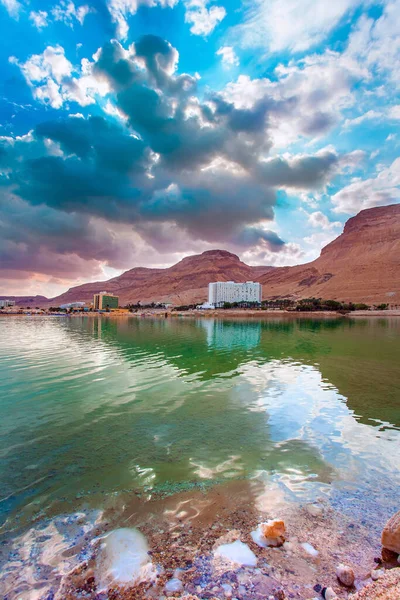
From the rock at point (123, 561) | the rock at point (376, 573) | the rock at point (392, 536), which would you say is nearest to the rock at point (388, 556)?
the rock at point (392, 536)

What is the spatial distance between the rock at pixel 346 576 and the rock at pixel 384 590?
2.37ft

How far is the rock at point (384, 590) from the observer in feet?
11.7

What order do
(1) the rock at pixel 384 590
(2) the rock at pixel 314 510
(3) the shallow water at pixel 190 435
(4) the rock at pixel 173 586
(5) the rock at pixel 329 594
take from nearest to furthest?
1. (1) the rock at pixel 384 590
2. (5) the rock at pixel 329 594
3. (4) the rock at pixel 173 586
4. (2) the rock at pixel 314 510
5. (3) the shallow water at pixel 190 435

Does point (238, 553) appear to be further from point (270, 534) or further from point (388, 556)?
point (388, 556)

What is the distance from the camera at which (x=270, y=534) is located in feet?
18.7

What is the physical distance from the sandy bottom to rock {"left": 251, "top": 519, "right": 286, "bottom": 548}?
0.10 metres

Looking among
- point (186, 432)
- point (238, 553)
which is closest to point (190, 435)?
point (186, 432)

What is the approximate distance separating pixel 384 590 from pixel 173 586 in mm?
2882

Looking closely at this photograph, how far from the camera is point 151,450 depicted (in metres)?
10.2

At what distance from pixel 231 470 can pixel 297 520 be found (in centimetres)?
252

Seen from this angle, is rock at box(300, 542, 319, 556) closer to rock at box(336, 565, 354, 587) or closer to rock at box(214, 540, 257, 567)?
rock at box(336, 565, 354, 587)

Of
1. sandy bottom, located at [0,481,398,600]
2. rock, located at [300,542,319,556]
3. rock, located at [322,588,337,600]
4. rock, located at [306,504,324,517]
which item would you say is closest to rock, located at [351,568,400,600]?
rock, located at [322,588,337,600]

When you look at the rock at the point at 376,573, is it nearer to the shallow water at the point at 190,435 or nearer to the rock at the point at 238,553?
the rock at the point at 238,553

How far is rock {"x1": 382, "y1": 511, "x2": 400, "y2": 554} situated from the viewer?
5.10 m
